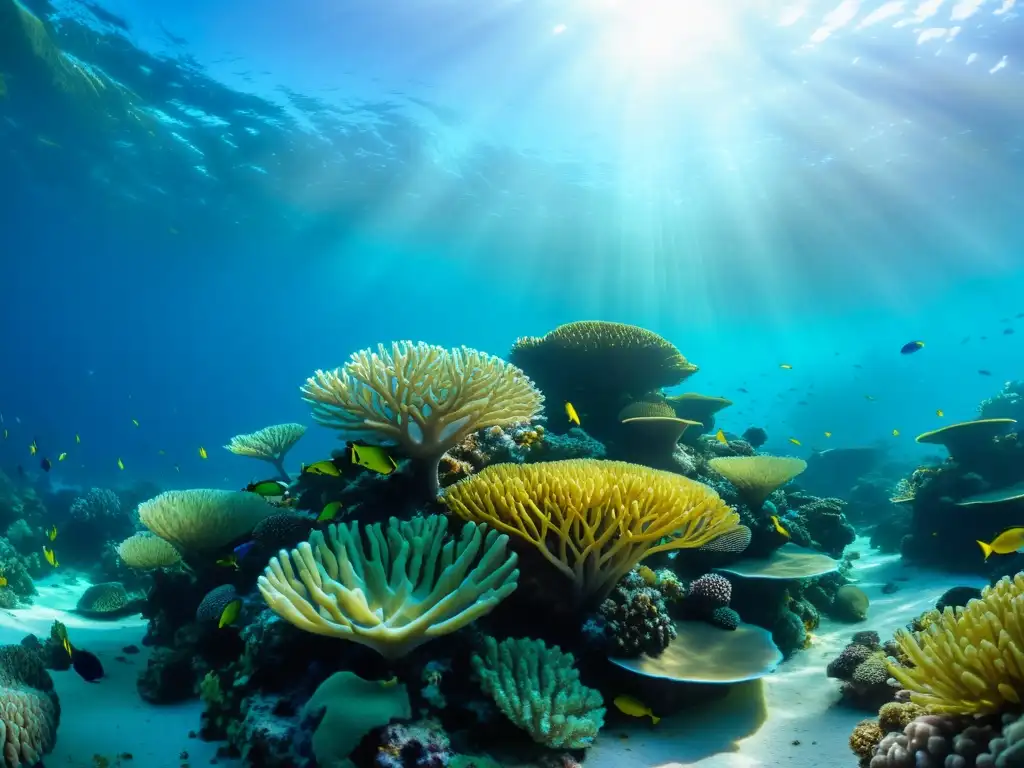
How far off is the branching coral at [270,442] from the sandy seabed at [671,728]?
278cm

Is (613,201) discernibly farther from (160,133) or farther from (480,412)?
(480,412)

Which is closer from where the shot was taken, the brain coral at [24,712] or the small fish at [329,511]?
the brain coral at [24,712]

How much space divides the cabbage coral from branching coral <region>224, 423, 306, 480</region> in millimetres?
3400

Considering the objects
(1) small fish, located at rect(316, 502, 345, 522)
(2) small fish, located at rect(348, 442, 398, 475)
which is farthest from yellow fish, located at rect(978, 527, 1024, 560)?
(1) small fish, located at rect(316, 502, 345, 522)

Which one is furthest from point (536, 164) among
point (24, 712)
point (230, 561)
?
point (24, 712)

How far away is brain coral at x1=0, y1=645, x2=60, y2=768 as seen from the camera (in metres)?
3.63

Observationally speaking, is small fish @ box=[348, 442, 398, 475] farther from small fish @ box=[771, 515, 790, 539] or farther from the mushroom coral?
small fish @ box=[771, 515, 790, 539]

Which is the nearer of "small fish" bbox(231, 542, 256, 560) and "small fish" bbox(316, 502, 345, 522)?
"small fish" bbox(316, 502, 345, 522)

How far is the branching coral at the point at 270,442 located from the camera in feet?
25.8

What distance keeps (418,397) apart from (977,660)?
3.83 m

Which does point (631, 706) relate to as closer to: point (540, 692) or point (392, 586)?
point (540, 692)

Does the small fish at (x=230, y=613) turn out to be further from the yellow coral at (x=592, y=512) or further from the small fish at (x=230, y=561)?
the yellow coral at (x=592, y=512)

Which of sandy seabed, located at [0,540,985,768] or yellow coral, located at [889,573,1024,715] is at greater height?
yellow coral, located at [889,573,1024,715]

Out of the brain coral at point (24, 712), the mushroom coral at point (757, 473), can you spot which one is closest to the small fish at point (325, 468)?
the brain coral at point (24, 712)
